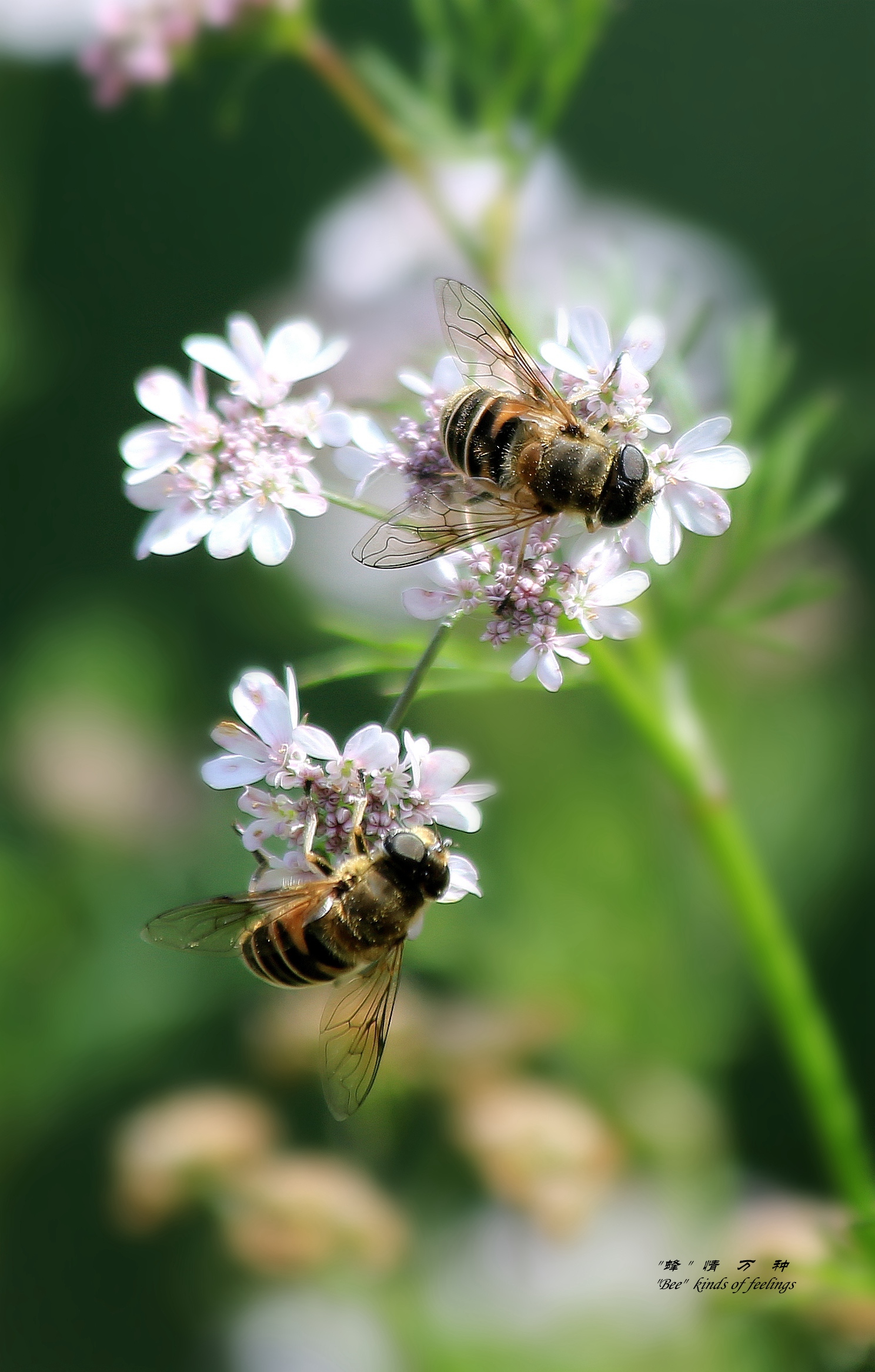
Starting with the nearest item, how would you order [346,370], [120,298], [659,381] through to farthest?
[659,381] → [346,370] → [120,298]

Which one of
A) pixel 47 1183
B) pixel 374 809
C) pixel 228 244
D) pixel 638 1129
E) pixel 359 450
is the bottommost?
pixel 638 1129

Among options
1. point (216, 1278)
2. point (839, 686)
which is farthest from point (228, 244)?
point (216, 1278)

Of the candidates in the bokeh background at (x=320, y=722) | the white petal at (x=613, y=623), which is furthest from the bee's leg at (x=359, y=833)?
the bokeh background at (x=320, y=722)

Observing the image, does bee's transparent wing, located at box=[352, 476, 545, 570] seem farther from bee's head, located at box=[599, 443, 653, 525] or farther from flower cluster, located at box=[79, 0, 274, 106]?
flower cluster, located at box=[79, 0, 274, 106]

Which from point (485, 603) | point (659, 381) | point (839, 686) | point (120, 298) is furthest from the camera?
point (120, 298)

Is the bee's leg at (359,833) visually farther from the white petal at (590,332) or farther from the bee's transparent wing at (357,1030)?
the white petal at (590,332)

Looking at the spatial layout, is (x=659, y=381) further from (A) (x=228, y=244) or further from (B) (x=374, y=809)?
(A) (x=228, y=244)

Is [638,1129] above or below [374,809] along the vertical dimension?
below
